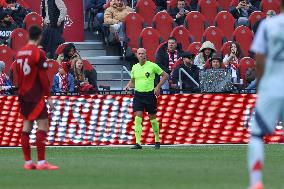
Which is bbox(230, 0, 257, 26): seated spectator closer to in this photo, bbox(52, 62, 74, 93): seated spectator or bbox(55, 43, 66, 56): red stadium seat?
bbox(55, 43, 66, 56): red stadium seat

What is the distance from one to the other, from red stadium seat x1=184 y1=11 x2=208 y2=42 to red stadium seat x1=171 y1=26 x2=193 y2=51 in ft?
2.04

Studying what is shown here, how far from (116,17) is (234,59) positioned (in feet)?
11.7

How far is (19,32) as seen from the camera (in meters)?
28.5

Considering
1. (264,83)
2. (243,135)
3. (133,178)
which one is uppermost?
(264,83)

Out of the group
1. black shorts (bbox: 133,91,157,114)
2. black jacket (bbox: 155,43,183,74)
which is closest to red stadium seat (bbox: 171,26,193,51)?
black jacket (bbox: 155,43,183,74)

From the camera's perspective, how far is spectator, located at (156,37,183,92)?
90.3 feet

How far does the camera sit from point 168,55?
91.0ft

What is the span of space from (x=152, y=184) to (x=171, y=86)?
39.3ft

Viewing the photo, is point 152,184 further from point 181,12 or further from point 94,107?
point 181,12

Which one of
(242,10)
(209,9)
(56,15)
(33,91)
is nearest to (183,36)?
(209,9)

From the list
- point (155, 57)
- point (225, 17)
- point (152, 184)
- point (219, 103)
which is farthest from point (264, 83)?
point (225, 17)

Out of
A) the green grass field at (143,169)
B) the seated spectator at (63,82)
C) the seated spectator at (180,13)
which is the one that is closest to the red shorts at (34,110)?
the green grass field at (143,169)

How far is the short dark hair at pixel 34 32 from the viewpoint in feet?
57.7

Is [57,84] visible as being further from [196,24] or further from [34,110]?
[34,110]
